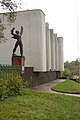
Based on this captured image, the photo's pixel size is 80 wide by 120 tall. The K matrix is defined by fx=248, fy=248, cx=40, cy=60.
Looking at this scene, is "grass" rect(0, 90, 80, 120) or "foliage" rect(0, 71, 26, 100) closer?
"grass" rect(0, 90, 80, 120)

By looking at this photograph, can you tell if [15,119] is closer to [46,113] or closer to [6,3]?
[46,113]

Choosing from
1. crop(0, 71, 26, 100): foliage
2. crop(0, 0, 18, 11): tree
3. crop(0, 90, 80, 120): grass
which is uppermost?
crop(0, 0, 18, 11): tree

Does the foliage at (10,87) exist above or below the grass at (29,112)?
above

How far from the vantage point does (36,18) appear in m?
25.3

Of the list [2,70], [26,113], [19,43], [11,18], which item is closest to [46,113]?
[26,113]

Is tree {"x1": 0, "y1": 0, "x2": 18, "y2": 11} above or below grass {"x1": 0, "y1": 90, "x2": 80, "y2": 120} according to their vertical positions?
above

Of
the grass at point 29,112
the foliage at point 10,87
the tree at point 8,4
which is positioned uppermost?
the tree at point 8,4

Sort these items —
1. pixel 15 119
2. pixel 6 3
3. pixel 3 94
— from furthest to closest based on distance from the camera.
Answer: pixel 3 94 → pixel 6 3 → pixel 15 119

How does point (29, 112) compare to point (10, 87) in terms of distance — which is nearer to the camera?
point (29, 112)

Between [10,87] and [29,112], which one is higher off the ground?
[10,87]

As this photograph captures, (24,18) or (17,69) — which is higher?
(24,18)

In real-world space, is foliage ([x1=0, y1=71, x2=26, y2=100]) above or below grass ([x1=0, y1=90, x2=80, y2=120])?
above

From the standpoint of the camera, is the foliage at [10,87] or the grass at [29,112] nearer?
the grass at [29,112]

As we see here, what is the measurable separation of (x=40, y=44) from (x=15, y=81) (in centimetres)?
1365
